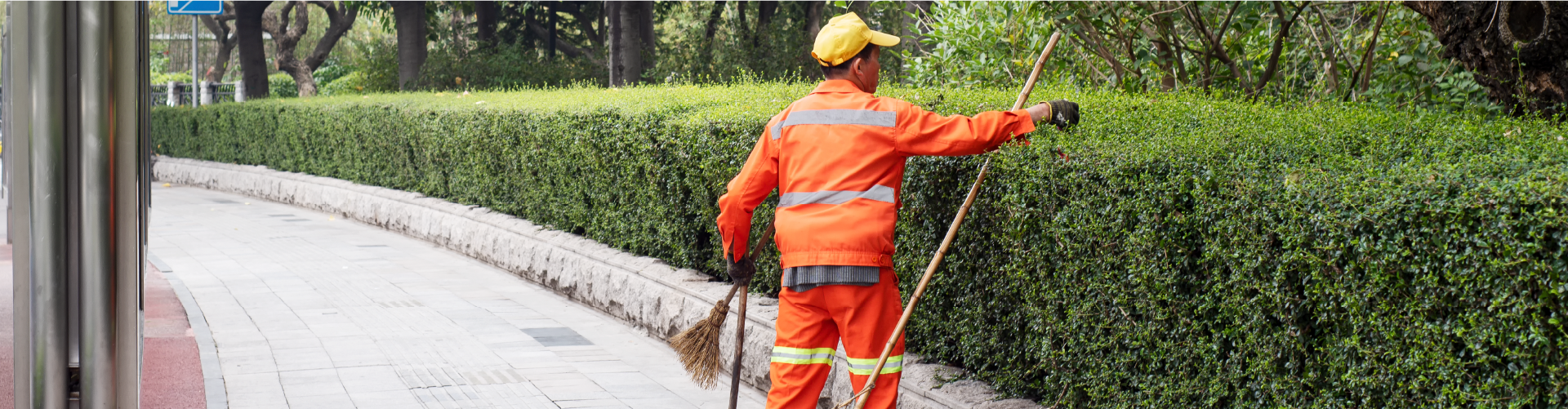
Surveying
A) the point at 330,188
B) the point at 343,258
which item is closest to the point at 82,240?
the point at 343,258

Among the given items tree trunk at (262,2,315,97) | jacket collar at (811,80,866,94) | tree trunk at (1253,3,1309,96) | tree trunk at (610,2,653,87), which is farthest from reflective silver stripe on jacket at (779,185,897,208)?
tree trunk at (262,2,315,97)

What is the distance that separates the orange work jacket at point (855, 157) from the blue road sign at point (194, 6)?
14.4 metres

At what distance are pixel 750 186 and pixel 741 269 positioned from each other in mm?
476

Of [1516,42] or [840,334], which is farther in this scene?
[1516,42]

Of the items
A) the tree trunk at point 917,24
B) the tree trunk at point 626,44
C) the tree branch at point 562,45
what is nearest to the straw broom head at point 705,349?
the tree trunk at point 917,24

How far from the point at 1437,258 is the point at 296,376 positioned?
514 cm

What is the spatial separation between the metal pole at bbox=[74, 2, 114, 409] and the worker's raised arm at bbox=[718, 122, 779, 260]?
259 centimetres

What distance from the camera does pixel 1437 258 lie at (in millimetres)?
2686

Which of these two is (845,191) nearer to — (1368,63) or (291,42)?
(1368,63)

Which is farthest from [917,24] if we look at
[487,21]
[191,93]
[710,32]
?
[191,93]

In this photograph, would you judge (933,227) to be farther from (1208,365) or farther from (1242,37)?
(1242,37)

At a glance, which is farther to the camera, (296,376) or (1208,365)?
(296,376)

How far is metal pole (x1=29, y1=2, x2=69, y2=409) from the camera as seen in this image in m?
1.74

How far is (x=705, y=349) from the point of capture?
5266mm
